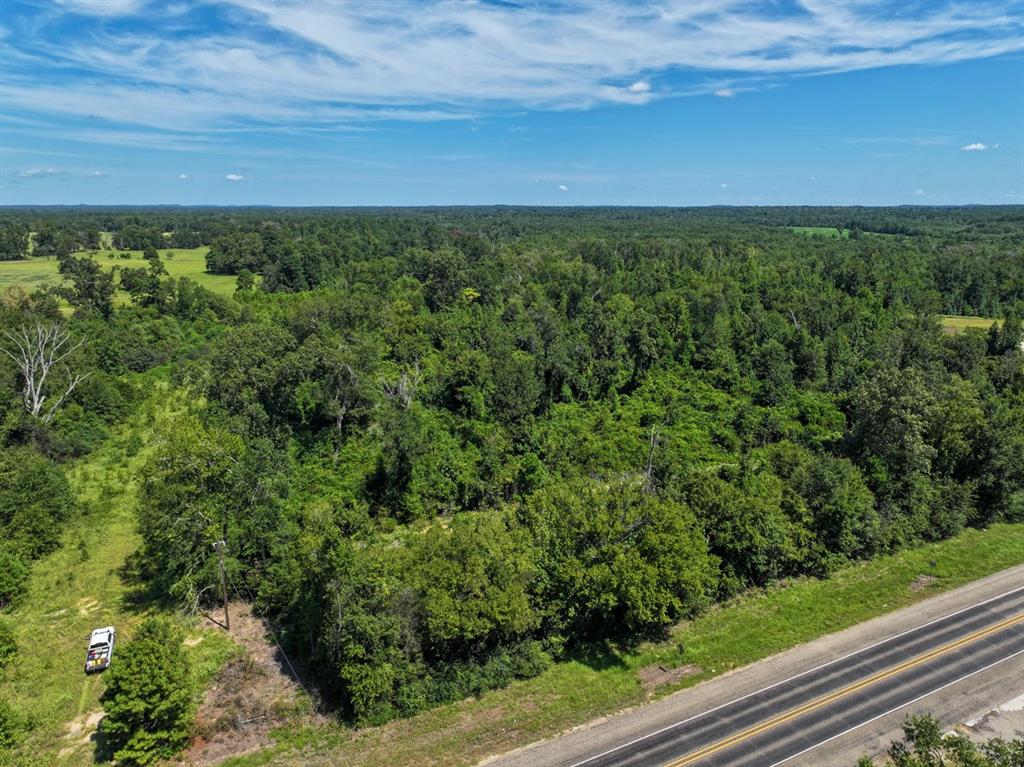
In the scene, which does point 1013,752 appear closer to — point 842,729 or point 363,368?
point 842,729

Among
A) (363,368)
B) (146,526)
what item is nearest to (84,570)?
(146,526)

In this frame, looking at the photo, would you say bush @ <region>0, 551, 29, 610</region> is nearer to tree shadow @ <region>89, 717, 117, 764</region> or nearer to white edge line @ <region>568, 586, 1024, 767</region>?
tree shadow @ <region>89, 717, 117, 764</region>

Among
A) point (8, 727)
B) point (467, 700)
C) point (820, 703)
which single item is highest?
point (8, 727)

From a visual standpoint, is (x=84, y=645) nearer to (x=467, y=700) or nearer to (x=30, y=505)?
(x=30, y=505)

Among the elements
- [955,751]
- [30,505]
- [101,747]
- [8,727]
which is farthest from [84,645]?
[955,751]

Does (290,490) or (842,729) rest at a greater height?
(290,490)

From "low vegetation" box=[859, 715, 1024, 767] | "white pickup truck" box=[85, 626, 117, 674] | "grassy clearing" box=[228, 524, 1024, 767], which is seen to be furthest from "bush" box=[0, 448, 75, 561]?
"low vegetation" box=[859, 715, 1024, 767]

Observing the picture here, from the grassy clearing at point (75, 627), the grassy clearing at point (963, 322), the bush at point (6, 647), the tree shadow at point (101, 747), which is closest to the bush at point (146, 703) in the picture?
the tree shadow at point (101, 747)

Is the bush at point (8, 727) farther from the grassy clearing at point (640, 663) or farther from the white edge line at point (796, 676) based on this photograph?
the white edge line at point (796, 676)
